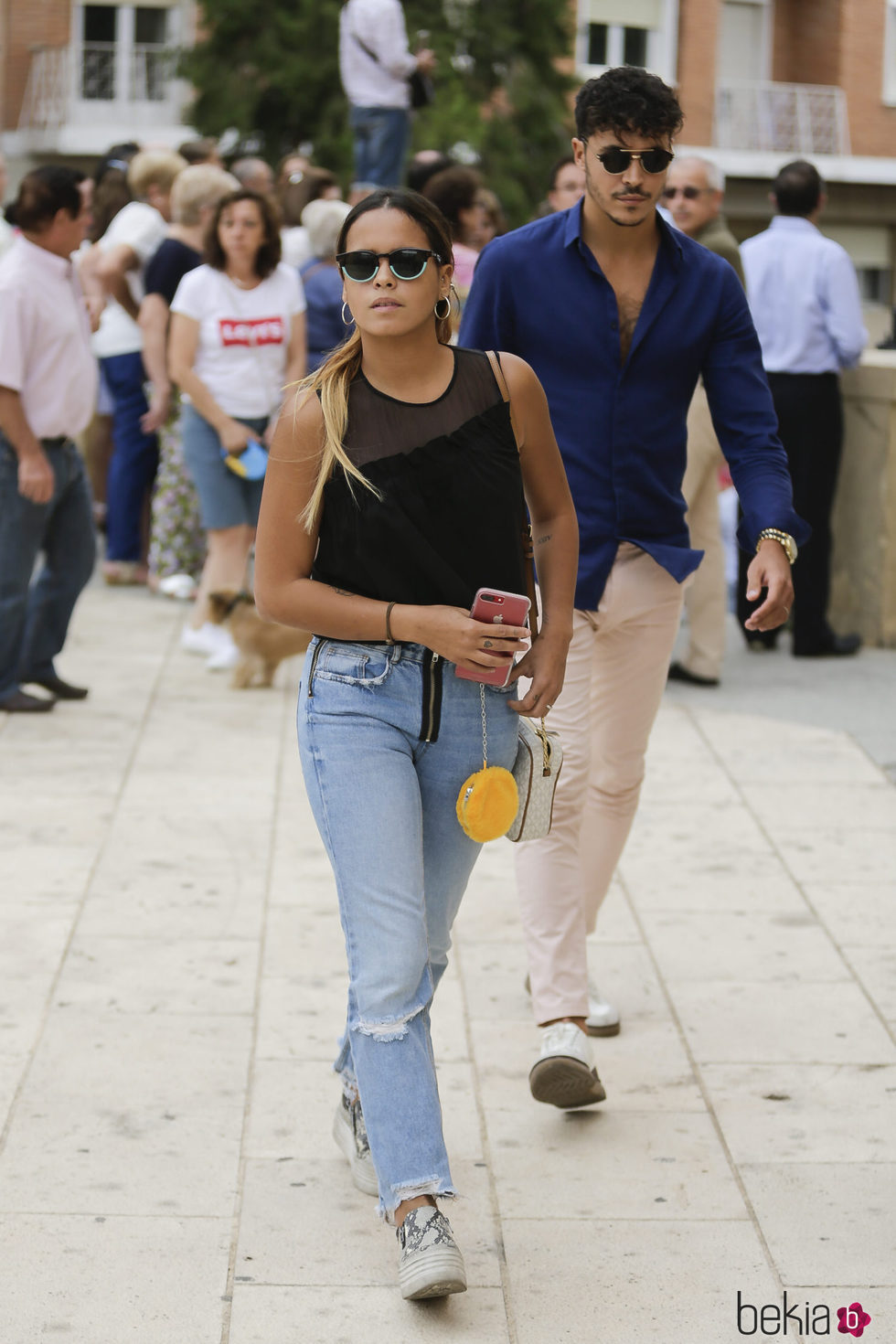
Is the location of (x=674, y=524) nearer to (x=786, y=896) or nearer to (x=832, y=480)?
(x=786, y=896)

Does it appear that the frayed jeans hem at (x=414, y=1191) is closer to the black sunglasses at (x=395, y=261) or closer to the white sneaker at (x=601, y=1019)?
the white sneaker at (x=601, y=1019)

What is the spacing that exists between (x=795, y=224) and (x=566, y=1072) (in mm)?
5622

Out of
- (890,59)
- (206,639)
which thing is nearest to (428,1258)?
(206,639)

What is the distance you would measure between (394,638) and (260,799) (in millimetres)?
3402

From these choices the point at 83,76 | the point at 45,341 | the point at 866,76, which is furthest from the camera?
the point at 866,76

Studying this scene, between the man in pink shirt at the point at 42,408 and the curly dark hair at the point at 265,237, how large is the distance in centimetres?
85

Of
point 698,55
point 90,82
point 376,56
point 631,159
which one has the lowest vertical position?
point 631,159

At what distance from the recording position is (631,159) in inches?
147

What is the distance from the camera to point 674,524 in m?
4.05

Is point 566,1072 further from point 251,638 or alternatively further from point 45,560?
point 45,560

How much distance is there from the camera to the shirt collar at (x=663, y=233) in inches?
153

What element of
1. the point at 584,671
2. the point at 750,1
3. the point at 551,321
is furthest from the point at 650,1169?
the point at 750,1

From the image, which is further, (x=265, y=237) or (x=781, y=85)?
(x=781, y=85)

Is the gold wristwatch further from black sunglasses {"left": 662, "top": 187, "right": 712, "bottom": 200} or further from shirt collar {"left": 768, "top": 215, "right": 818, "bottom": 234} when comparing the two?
shirt collar {"left": 768, "top": 215, "right": 818, "bottom": 234}
